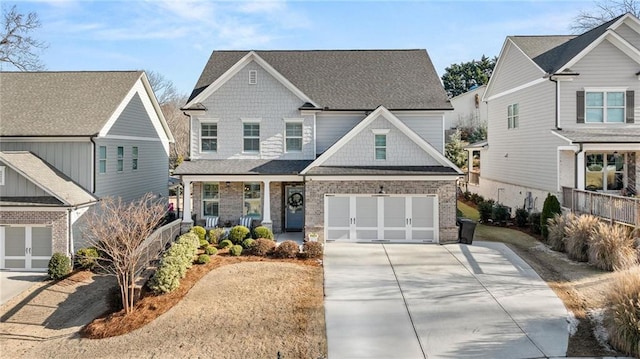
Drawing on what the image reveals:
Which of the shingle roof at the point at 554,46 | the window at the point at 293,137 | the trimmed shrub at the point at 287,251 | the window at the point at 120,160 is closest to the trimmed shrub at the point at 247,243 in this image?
the trimmed shrub at the point at 287,251

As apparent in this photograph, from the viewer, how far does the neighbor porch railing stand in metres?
15.1

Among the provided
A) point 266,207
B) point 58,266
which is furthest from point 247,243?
point 58,266

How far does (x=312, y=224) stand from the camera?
18703 millimetres

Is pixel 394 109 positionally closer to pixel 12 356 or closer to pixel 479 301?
pixel 479 301

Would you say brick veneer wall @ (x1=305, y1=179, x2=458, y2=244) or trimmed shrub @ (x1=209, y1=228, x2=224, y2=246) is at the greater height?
brick veneer wall @ (x1=305, y1=179, x2=458, y2=244)

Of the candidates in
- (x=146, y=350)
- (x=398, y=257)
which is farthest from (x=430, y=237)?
(x=146, y=350)

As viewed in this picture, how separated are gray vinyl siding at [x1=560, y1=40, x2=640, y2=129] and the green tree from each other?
42378 millimetres

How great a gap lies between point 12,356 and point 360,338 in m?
8.89

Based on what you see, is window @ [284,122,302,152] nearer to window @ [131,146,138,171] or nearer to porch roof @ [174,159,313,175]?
porch roof @ [174,159,313,175]

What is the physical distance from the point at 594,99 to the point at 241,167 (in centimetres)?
1678

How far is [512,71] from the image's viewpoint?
25.3m

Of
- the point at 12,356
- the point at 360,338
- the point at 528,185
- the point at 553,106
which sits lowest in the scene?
the point at 12,356

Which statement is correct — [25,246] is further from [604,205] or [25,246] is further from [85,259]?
[604,205]

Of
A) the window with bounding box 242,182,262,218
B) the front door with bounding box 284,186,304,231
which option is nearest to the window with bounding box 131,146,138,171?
the window with bounding box 242,182,262,218
